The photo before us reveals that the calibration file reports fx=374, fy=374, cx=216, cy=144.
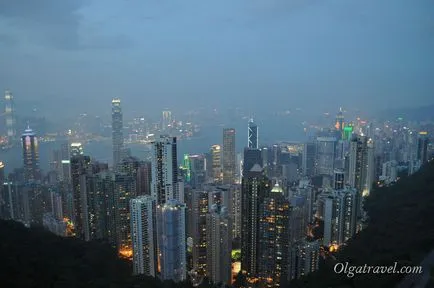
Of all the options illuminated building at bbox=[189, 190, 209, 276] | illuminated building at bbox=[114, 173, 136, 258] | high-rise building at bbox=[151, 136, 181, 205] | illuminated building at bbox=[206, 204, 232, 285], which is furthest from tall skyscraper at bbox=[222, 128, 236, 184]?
illuminated building at bbox=[206, 204, 232, 285]

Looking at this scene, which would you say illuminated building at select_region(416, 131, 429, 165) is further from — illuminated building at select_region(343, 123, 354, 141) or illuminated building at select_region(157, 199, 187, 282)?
illuminated building at select_region(157, 199, 187, 282)

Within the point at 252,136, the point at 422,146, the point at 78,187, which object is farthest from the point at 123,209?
the point at 422,146

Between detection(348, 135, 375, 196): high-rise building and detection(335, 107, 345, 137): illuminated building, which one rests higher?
detection(335, 107, 345, 137): illuminated building

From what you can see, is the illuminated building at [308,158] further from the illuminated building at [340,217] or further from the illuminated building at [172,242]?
the illuminated building at [172,242]

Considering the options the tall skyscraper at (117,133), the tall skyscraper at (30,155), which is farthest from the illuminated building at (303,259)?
the tall skyscraper at (117,133)

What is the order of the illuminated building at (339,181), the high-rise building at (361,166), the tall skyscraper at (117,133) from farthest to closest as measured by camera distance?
the tall skyscraper at (117,133) → the high-rise building at (361,166) → the illuminated building at (339,181)

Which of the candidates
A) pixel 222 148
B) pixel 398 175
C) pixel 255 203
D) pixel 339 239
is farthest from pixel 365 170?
pixel 222 148

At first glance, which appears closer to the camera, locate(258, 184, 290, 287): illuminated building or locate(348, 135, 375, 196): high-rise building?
locate(258, 184, 290, 287): illuminated building

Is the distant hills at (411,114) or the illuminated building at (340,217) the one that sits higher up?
the distant hills at (411,114)
